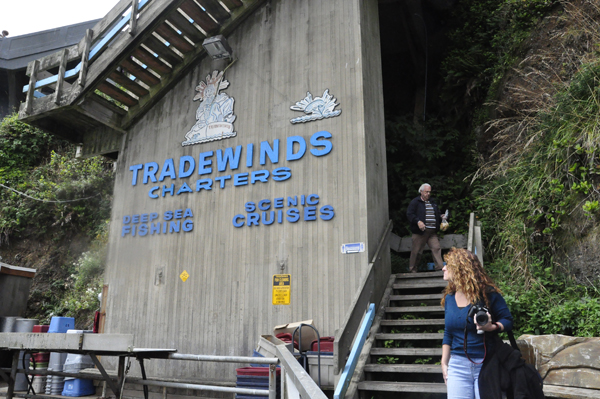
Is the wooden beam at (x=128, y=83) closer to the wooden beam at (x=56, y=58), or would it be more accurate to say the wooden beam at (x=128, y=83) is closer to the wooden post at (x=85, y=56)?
the wooden post at (x=85, y=56)

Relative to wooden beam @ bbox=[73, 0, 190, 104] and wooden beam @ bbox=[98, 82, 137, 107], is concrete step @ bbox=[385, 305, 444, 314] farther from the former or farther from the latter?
wooden beam @ bbox=[98, 82, 137, 107]

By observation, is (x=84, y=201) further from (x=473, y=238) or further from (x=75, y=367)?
(x=473, y=238)

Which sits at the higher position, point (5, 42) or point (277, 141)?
point (5, 42)

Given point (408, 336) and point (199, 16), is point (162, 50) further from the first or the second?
point (408, 336)

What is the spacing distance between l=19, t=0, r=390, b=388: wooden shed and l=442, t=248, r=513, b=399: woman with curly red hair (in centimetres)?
409

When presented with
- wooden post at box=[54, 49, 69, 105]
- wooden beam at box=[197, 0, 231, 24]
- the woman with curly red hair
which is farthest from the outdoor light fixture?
the woman with curly red hair

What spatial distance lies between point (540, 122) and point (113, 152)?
9303mm

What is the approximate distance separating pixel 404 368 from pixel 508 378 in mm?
3012

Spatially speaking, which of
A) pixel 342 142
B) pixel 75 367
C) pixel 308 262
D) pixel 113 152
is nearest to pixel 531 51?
pixel 342 142

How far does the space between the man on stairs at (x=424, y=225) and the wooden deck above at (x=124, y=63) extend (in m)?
5.50

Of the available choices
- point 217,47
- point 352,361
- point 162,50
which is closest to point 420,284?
point 352,361

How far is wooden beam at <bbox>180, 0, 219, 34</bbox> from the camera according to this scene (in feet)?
31.2

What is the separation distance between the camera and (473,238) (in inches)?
298

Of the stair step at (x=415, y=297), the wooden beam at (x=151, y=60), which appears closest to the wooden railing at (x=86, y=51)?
the wooden beam at (x=151, y=60)
